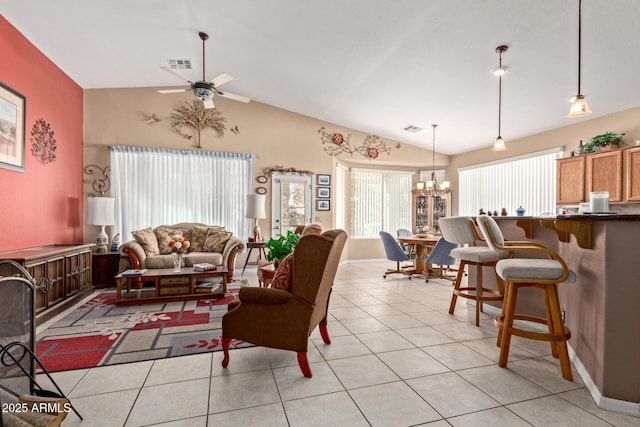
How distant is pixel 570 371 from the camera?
85.8 inches

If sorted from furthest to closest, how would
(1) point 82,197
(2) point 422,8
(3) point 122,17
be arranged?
(1) point 82,197 < (3) point 122,17 < (2) point 422,8

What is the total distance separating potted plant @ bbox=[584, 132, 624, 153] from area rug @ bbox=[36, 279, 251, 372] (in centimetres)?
549

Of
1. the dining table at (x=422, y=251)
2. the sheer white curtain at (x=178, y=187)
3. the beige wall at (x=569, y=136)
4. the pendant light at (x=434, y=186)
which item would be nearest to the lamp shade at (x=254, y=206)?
the sheer white curtain at (x=178, y=187)

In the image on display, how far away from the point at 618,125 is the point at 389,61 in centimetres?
358

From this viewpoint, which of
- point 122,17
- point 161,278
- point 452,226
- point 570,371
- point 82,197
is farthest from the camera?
point 82,197

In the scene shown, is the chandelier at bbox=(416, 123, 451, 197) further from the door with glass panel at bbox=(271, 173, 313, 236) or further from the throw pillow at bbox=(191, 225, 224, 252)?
the throw pillow at bbox=(191, 225, 224, 252)

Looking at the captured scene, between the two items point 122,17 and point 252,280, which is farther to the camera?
point 252,280

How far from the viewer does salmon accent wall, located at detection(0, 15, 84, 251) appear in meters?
3.46

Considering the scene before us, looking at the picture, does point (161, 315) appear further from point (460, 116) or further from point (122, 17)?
point (460, 116)

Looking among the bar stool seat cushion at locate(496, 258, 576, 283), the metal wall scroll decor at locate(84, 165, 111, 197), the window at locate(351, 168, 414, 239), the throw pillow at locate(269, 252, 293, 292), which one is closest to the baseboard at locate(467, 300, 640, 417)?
the bar stool seat cushion at locate(496, 258, 576, 283)

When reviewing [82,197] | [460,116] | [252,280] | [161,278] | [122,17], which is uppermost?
[122,17]

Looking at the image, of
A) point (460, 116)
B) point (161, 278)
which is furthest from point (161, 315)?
point (460, 116)

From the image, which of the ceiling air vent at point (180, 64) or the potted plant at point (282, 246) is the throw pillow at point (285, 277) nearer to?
the potted plant at point (282, 246)

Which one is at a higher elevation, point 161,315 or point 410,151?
point 410,151
